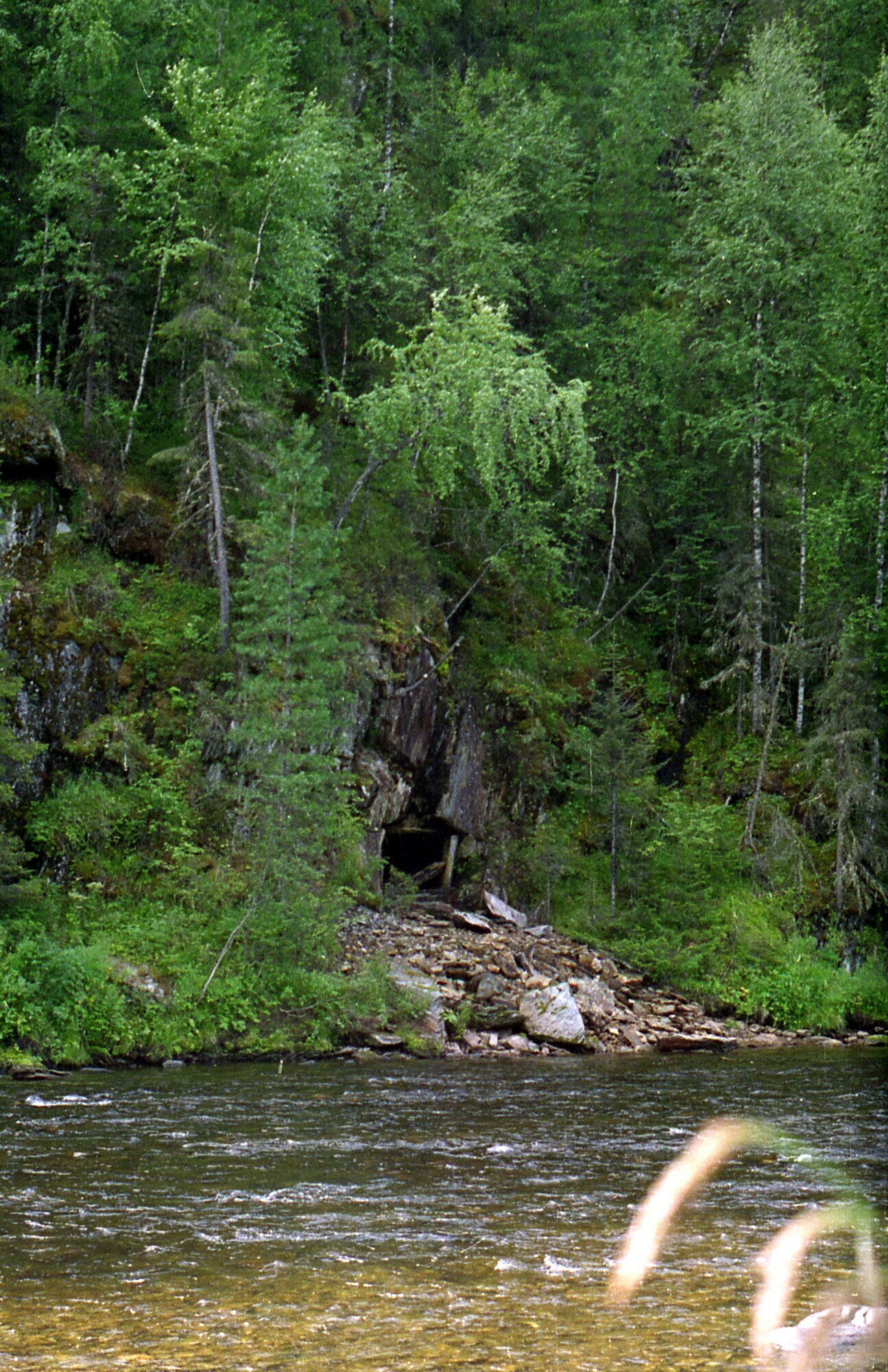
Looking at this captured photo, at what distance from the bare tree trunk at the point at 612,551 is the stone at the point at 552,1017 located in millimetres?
13669

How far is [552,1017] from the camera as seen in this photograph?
19.0 meters

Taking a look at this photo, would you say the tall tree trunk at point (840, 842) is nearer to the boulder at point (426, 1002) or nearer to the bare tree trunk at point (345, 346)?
the boulder at point (426, 1002)

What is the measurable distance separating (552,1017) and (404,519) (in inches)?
491

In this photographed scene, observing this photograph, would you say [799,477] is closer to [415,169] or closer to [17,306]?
[415,169]

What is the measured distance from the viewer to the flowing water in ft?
17.8

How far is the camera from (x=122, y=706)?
21.5m

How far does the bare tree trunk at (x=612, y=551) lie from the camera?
31.4 meters

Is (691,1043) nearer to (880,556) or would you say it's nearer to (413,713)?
(413,713)

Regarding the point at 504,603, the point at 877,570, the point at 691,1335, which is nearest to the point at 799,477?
the point at 877,570

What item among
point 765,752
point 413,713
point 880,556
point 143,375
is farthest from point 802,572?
point 143,375

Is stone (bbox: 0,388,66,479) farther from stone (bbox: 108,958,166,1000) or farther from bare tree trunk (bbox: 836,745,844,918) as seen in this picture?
bare tree trunk (bbox: 836,745,844,918)

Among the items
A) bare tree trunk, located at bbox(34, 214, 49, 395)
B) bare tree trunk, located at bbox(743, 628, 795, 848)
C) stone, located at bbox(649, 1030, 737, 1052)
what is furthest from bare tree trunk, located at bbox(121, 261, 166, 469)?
stone, located at bbox(649, 1030, 737, 1052)

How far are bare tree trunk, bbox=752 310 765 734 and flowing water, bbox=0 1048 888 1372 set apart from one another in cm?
1517

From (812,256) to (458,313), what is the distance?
887cm
